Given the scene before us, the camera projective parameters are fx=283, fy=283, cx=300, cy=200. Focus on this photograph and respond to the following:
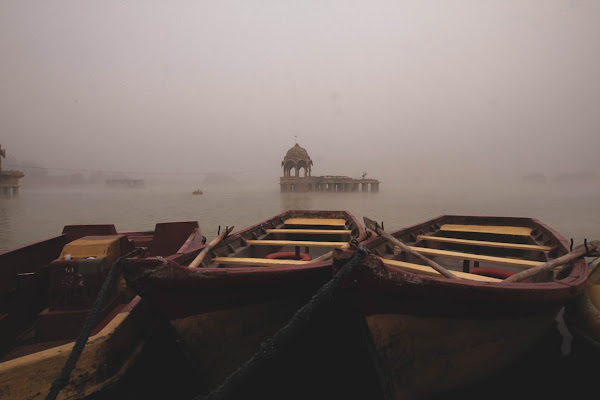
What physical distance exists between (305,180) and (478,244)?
5638 cm

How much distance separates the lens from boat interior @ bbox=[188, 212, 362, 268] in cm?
438

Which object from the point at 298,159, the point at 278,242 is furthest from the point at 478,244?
the point at 298,159

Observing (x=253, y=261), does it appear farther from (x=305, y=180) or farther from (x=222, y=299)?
(x=305, y=180)

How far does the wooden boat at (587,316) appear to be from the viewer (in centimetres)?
352

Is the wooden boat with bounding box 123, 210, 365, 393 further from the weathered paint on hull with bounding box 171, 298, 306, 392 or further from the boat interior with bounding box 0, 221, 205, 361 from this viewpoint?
the boat interior with bounding box 0, 221, 205, 361

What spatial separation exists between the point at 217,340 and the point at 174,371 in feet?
4.41

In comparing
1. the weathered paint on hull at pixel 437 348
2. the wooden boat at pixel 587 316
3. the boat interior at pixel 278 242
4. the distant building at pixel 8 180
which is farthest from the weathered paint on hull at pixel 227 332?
the distant building at pixel 8 180

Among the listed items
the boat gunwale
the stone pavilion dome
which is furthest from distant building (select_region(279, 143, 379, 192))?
the boat gunwale

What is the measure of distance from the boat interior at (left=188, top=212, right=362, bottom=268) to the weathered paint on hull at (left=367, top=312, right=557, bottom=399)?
1.21 meters

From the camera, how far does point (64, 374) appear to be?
6.89ft

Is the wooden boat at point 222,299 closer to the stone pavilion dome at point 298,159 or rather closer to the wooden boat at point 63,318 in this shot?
the wooden boat at point 63,318

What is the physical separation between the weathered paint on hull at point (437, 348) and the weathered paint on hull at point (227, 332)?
103 centimetres

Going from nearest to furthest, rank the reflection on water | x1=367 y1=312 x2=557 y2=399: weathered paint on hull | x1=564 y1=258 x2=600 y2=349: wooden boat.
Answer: x1=367 y1=312 x2=557 y2=399: weathered paint on hull < x1=564 y1=258 x2=600 y2=349: wooden boat < the reflection on water

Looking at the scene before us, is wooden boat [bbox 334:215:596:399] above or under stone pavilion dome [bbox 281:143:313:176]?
under
